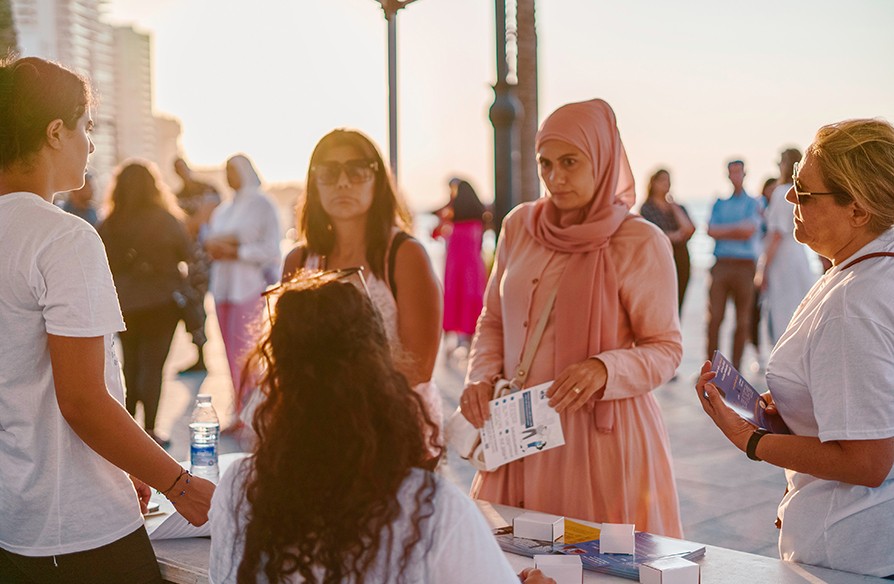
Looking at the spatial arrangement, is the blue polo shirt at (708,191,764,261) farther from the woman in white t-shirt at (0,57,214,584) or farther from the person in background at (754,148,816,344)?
the woman in white t-shirt at (0,57,214,584)

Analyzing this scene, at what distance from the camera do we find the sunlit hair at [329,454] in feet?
4.57

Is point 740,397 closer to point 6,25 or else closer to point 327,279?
point 327,279

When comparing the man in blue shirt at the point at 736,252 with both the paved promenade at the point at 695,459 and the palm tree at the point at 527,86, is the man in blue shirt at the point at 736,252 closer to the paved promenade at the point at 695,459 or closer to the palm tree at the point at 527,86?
the paved promenade at the point at 695,459

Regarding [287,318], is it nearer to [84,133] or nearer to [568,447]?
A: [84,133]

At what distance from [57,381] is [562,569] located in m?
1.09

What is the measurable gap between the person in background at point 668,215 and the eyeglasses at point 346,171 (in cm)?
570

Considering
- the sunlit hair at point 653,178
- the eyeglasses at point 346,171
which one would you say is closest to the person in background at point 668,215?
the sunlit hair at point 653,178

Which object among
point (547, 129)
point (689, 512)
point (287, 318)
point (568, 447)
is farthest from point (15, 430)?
point (689, 512)

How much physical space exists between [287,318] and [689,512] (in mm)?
4147

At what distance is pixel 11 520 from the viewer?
1.90m

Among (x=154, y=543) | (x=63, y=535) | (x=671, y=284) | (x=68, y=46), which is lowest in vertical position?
(x=154, y=543)

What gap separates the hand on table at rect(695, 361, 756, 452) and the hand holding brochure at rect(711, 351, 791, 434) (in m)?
0.01

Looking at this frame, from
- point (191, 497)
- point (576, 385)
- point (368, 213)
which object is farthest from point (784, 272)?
point (191, 497)

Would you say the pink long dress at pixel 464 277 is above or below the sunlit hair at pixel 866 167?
below
